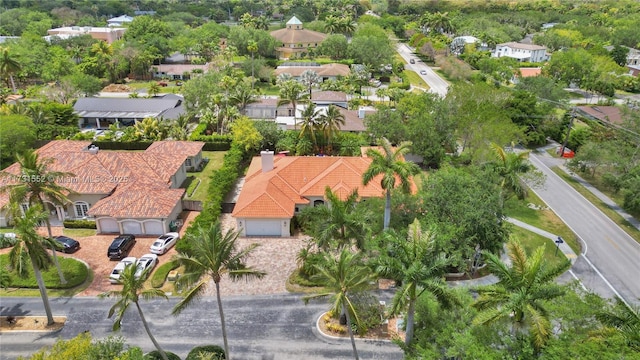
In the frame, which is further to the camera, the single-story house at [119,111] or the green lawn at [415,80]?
the green lawn at [415,80]

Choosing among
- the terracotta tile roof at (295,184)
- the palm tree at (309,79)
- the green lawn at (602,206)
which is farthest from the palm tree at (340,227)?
the palm tree at (309,79)

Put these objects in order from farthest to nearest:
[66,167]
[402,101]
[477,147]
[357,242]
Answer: [402,101] → [477,147] → [66,167] → [357,242]

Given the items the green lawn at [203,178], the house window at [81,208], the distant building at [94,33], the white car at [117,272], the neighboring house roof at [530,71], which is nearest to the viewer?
the white car at [117,272]

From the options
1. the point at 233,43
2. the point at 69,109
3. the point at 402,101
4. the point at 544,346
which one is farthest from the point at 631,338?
the point at 233,43

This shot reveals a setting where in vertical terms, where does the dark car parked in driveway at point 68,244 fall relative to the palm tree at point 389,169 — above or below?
below

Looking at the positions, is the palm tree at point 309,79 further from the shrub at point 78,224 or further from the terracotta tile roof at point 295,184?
the shrub at point 78,224

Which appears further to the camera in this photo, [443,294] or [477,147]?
[477,147]

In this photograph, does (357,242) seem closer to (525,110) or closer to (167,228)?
(167,228)
